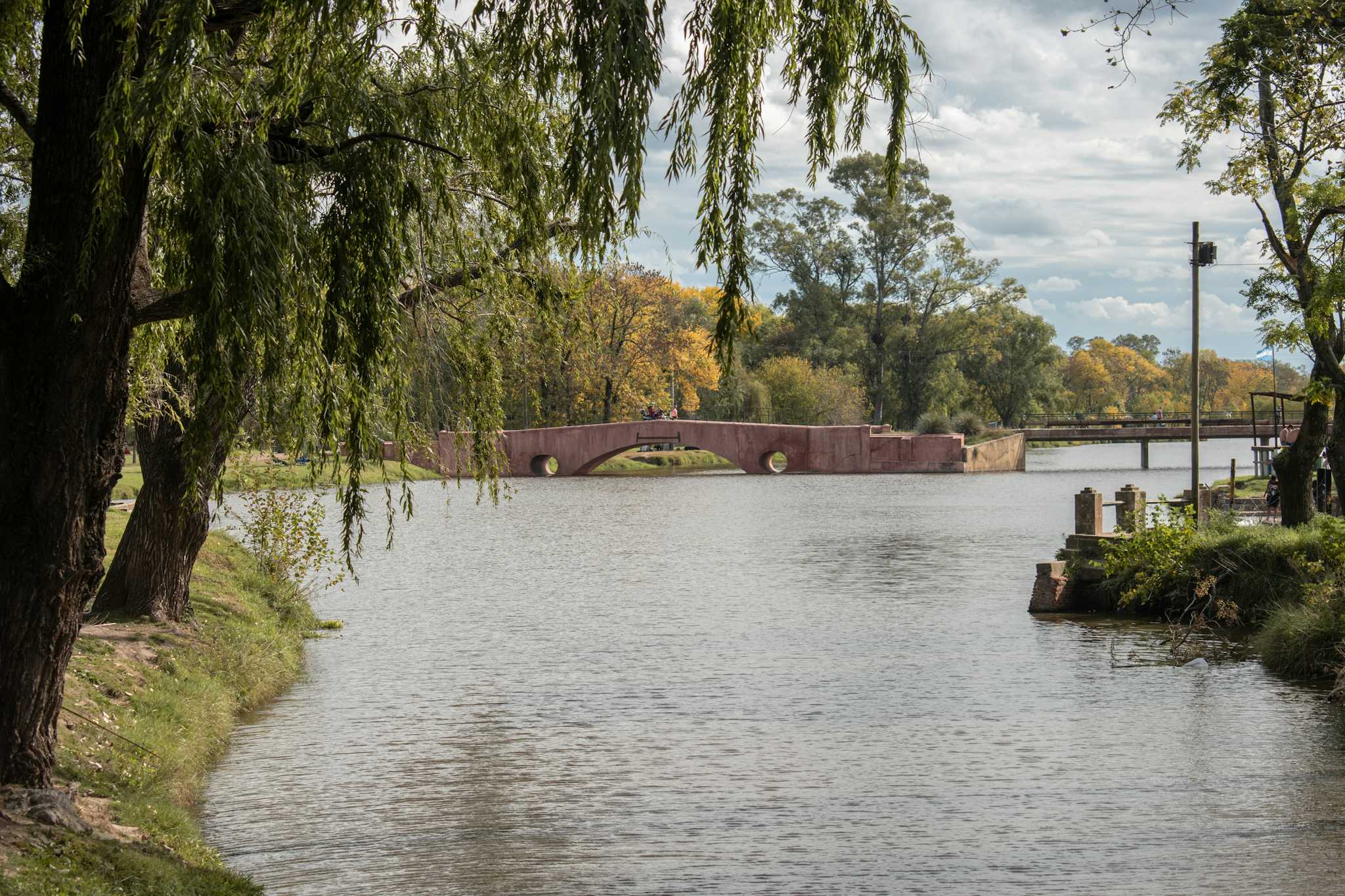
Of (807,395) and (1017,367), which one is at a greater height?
(1017,367)

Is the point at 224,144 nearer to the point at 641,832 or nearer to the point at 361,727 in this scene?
the point at 641,832

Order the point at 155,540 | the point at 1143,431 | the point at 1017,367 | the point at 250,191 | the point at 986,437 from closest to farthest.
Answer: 1. the point at 250,191
2. the point at 155,540
3. the point at 986,437
4. the point at 1143,431
5. the point at 1017,367

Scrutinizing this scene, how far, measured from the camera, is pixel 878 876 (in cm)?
827

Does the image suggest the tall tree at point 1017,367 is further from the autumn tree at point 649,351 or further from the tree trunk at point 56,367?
the tree trunk at point 56,367

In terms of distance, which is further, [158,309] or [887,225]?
[887,225]

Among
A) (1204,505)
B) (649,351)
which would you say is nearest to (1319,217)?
(1204,505)

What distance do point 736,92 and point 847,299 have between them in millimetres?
73059

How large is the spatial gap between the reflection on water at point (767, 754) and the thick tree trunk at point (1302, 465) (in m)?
3.19

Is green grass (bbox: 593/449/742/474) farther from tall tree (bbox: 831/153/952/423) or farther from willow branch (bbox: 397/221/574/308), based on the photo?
willow branch (bbox: 397/221/574/308)

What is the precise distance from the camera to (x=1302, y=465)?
19.1 metres

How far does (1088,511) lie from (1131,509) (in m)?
1.38

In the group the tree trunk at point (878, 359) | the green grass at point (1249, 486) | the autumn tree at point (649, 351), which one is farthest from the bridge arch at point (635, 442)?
the green grass at point (1249, 486)

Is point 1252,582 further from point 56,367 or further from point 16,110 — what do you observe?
point 16,110

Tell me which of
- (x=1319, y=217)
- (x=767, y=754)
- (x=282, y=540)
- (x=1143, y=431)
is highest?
(x=1319, y=217)
